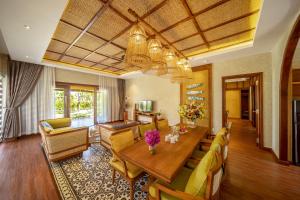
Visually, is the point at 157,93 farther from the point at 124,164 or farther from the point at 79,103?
the point at 124,164

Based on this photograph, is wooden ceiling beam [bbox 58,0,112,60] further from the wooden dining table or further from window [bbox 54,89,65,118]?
window [bbox 54,89,65,118]

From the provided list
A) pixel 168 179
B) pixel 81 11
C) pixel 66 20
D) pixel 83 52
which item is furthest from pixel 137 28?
pixel 83 52

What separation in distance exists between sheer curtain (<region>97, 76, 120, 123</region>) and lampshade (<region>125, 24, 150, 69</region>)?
562 cm

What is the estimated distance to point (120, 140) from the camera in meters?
1.92

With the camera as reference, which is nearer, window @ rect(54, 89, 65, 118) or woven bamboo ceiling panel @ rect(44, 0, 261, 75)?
woven bamboo ceiling panel @ rect(44, 0, 261, 75)

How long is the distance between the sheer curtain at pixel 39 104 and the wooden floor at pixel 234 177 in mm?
1699

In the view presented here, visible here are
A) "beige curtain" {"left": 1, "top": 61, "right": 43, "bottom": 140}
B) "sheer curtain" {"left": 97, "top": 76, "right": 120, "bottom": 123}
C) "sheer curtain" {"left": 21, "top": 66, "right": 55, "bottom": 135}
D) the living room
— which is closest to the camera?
the living room

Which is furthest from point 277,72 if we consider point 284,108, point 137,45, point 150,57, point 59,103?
point 59,103

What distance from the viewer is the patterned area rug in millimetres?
1794

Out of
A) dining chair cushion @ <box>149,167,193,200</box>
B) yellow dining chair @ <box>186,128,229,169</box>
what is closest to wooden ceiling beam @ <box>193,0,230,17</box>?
yellow dining chair @ <box>186,128,229,169</box>

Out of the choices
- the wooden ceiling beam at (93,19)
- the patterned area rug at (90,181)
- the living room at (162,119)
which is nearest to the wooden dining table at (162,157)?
the living room at (162,119)

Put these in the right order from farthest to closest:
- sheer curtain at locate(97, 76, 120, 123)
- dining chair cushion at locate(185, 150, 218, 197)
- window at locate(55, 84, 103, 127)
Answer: sheer curtain at locate(97, 76, 120, 123) → window at locate(55, 84, 103, 127) → dining chair cushion at locate(185, 150, 218, 197)

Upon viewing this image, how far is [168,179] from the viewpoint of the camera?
113 centimetres

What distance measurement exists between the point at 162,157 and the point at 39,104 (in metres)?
5.91
